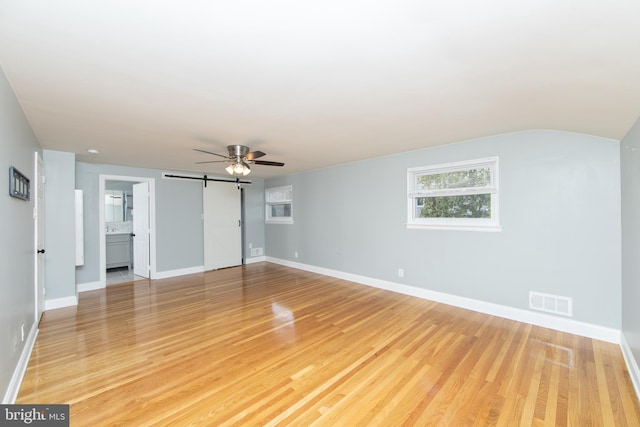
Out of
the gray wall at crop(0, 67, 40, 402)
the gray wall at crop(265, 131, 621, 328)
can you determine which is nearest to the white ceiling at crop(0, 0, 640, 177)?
the gray wall at crop(0, 67, 40, 402)

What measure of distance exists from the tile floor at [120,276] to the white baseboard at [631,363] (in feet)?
23.2

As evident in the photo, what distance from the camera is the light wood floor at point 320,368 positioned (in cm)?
181

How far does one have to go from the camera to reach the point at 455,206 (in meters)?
3.86

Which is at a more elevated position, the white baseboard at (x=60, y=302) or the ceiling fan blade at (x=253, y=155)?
the ceiling fan blade at (x=253, y=155)

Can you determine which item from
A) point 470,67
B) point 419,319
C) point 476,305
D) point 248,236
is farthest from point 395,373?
point 248,236

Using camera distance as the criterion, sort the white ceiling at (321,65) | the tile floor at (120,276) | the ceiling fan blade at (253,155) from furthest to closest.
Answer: the tile floor at (120,276)
the ceiling fan blade at (253,155)
the white ceiling at (321,65)

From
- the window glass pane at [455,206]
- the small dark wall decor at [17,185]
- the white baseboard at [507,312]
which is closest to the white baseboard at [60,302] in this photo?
the small dark wall decor at [17,185]

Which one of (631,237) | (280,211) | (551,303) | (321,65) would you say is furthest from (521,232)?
(280,211)

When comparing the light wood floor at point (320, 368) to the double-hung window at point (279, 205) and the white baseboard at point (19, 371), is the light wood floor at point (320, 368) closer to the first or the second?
the white baseboard at point (19, 371)

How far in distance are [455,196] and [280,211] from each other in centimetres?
442

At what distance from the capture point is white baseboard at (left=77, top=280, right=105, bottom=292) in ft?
15.5

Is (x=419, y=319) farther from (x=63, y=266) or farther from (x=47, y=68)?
(x=63, y=266)

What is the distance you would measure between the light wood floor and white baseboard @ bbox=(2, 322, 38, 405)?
0.18 ft

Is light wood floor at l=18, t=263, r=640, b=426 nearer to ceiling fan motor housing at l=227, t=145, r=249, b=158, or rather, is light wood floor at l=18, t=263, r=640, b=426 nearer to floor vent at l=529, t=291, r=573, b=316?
floor vent at l=529, t=291, r=573, b=316
